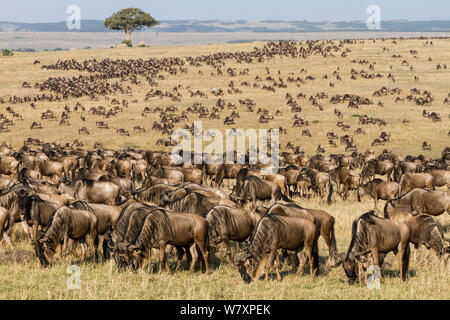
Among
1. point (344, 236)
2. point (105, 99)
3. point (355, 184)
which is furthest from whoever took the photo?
point (105, 99)

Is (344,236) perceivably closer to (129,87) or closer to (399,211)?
(399,211)

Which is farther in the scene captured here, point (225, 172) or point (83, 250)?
point (225, 172)

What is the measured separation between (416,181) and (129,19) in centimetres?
11310

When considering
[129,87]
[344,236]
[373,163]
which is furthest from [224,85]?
[344,236]

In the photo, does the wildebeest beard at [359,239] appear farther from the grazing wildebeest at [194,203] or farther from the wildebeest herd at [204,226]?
the grazing wildebeest at [194,203]

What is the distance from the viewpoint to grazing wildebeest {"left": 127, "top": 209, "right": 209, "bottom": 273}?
12852 mm

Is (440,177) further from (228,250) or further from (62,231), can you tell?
(62,231)

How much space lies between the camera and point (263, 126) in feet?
165

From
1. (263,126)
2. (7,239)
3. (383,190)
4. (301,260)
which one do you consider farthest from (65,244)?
(263,126)

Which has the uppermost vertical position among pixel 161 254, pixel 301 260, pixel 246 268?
pixel 161 254

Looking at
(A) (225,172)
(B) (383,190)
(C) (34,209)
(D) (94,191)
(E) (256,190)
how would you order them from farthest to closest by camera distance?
1. (A) (225,172)
2. (B) (383,190)
3. (E) (256,190)
4. (D) (94,191)
5. (C) (34,209)

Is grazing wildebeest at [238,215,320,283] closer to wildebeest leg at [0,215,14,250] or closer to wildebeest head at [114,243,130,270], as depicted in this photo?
wildebeest head at [114,243,130,270]

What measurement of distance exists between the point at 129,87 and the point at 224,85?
35.5 ft
